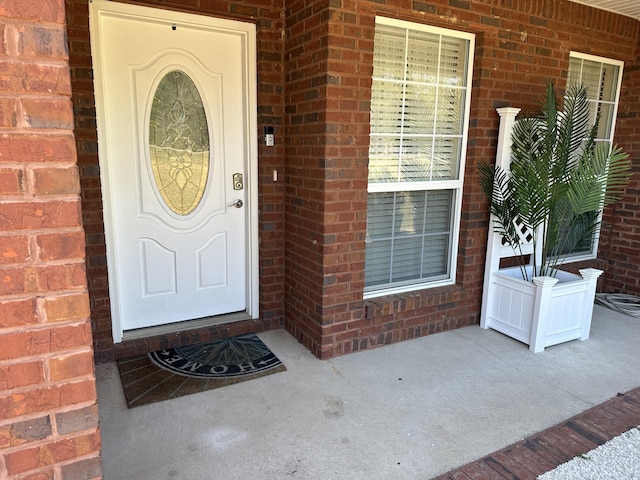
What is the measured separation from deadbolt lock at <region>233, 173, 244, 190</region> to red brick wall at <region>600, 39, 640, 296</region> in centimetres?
345

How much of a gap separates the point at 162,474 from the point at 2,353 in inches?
49.6

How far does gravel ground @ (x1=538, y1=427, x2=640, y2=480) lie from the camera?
6.70 ft

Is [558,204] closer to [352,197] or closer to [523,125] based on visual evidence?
[523,125]

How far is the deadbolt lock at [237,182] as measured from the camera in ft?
11.1

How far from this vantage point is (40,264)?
42.0 inches

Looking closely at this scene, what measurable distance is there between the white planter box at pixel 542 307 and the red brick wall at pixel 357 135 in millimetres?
213

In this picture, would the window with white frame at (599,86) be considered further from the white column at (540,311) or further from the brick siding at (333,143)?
the white column at (540,311)

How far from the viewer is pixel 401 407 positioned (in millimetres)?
2600

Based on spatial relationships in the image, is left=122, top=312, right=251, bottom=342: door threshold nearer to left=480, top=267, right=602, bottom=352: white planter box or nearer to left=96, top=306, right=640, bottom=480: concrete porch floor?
left=96, top=306, right=640, bottom=480: concrete porch floor

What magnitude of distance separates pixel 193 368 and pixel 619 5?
4471 mm

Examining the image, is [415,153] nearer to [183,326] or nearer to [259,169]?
[259,169]

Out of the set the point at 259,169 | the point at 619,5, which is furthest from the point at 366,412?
the point at 619,5

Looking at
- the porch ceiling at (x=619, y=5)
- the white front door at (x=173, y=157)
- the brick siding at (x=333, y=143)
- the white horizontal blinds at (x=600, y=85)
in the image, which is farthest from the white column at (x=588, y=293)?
the white front door at (x=173, y=157)

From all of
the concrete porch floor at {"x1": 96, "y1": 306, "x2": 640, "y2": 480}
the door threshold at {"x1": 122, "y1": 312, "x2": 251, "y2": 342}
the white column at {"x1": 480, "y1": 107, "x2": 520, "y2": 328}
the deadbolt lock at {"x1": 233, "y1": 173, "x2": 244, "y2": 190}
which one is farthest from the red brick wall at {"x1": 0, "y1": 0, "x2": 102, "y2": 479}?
the white column at {"x1": 480, "y1": 107, "x2": 520, "y2": 328}
